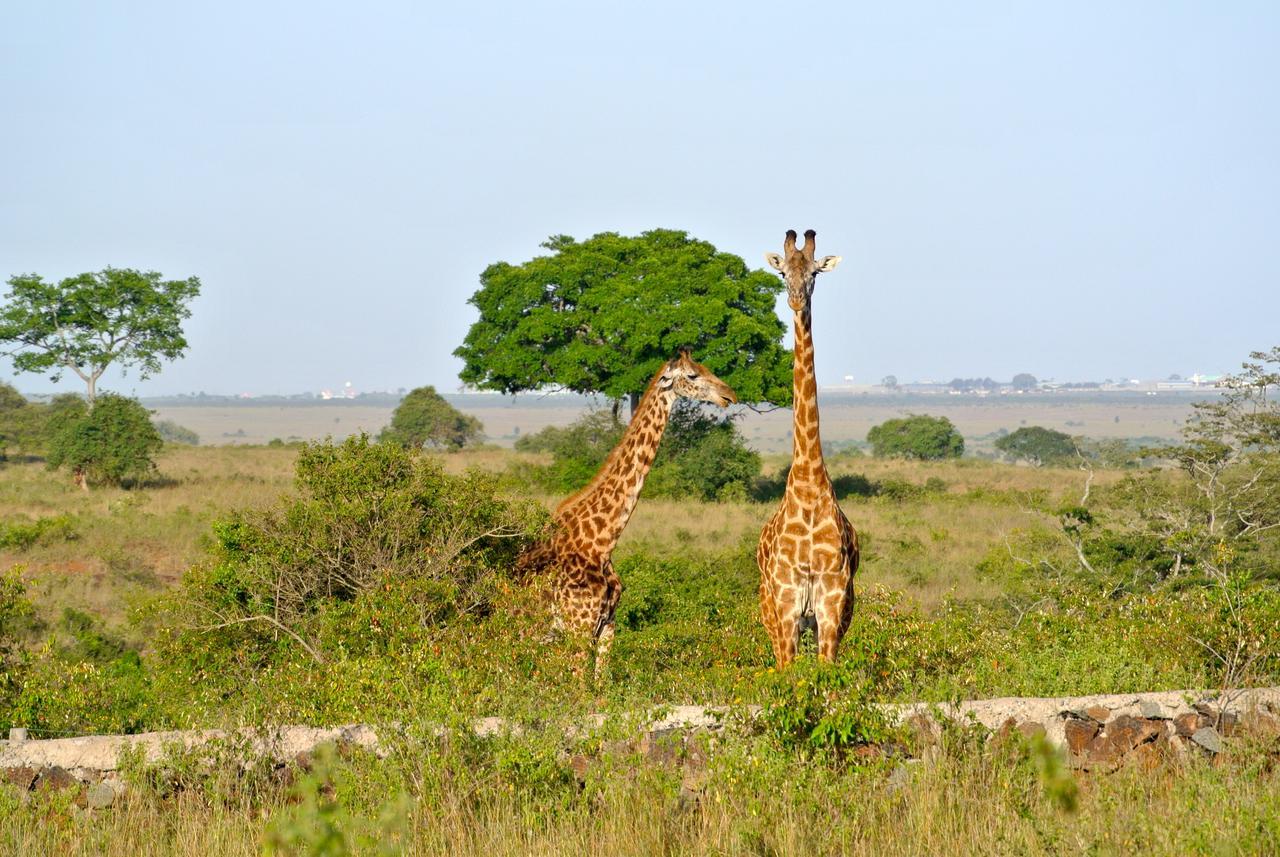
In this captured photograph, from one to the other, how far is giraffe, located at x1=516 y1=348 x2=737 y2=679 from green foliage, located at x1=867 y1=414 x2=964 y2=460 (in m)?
45.0

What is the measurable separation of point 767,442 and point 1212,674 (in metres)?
122

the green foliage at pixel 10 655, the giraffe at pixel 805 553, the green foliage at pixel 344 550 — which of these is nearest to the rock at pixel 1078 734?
the giraffe at pixel 805 553

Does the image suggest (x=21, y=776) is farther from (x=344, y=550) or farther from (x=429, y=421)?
(x=429, y=421)

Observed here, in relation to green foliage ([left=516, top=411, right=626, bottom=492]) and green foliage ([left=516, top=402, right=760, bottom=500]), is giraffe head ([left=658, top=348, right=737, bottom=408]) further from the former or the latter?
green foliage ([left=516, top=411, right=626, bottom=492])

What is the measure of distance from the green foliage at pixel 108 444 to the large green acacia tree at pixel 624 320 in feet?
28.3

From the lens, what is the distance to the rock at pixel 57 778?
265 inches

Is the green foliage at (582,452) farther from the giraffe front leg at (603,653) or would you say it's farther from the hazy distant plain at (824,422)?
the hazy distant plain at (824,422)

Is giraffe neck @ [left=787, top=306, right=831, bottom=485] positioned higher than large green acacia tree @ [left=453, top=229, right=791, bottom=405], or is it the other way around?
large green acacia tree @ [left=453, top=229, right=791, bottom=405]

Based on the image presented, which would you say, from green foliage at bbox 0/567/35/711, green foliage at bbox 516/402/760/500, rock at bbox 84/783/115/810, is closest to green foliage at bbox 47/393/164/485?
green foliage at bbox 516/402/760/500

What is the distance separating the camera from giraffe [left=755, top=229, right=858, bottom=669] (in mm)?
8188

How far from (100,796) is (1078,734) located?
5213 mm

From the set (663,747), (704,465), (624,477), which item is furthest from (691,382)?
(704,465)

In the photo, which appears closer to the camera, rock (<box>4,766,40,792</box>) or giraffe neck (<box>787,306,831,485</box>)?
rock (<box>4,766,40,792</box>)

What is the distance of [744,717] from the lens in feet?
22.5
